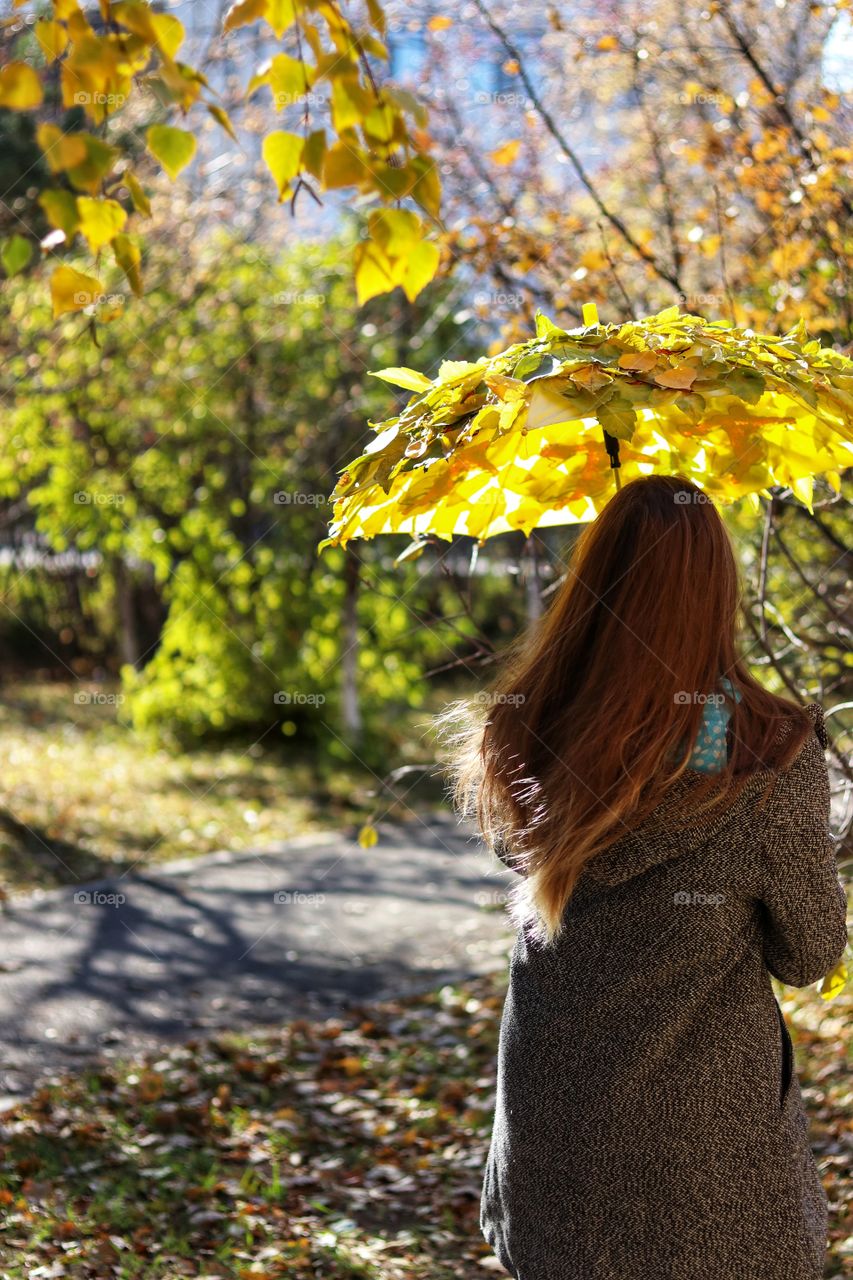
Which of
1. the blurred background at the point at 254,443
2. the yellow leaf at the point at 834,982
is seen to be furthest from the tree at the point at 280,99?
the blurred background at the point at 254,443

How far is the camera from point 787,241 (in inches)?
177

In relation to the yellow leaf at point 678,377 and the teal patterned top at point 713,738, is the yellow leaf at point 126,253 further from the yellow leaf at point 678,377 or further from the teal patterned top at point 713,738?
the teal patterned top at point 713,738

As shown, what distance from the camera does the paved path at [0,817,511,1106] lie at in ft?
17.5

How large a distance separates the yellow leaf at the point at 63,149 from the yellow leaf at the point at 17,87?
5 cm

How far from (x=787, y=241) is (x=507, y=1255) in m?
3.61

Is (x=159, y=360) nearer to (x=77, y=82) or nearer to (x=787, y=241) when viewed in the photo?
(x=787, y=241)

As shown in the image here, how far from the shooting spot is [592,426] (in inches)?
97.5

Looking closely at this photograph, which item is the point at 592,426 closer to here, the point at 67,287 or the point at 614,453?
the point at 614,453

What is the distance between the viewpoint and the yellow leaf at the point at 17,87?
5.09 feet

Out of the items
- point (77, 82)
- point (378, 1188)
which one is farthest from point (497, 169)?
point (77, 82)

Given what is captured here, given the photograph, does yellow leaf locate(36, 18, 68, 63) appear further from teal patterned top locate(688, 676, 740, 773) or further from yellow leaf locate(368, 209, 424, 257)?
teal patterned top locate(688, 676, 740, 773)

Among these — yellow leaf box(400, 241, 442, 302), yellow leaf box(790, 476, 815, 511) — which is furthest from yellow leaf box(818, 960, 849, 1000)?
yellow leaf box(400, 241, 442, 302)

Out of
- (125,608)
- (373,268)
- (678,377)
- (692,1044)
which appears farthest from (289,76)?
(125,608)

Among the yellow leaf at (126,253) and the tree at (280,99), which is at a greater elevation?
the tree at (280,99)
